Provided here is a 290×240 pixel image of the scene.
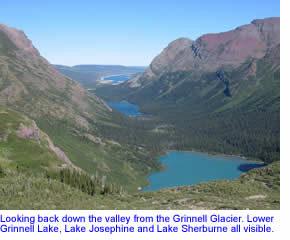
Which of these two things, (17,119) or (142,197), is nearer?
(142,197)

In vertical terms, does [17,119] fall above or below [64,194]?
above
